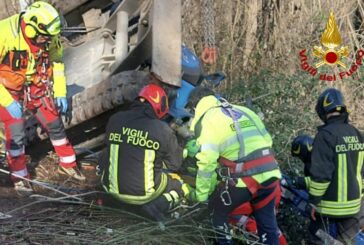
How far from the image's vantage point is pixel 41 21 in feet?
18.5

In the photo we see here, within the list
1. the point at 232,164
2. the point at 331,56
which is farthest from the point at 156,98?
the point at 331,56

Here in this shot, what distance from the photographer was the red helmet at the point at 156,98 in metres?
4.94

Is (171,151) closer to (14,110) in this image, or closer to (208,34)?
(14,110)

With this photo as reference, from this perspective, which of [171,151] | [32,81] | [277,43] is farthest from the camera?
[277,43]

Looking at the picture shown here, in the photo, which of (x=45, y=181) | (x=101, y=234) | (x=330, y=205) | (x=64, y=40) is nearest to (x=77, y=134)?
(x=45, y=181)

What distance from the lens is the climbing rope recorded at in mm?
7801

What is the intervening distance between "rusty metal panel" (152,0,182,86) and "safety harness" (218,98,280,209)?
81 centimetres

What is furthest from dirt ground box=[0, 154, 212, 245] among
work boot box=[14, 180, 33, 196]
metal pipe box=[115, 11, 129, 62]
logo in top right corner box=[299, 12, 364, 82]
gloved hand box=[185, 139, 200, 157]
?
logo in top right corner box=[299, 12, 364, 82]

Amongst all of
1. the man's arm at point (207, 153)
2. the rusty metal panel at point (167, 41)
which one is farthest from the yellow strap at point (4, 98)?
the man's arm at point (207, 153)

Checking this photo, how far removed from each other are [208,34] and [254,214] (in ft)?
11.2

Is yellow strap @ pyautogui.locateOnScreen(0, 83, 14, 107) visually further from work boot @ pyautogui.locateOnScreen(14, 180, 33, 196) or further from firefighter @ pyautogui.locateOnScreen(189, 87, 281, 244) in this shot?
firefighter @ pyautogui.locateOnScreen(189, 87, 281, 244)

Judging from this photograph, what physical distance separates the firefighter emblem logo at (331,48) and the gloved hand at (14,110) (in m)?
4.45

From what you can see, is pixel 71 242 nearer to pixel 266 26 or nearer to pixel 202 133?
pixel 202 133

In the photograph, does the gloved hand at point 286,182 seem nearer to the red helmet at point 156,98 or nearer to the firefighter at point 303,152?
the firefighter at point 303,152
